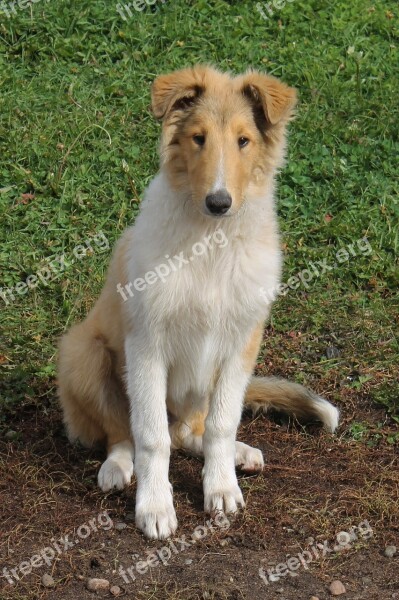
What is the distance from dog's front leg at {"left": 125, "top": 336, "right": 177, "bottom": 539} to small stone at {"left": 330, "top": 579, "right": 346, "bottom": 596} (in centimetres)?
85

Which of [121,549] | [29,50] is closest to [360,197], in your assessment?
[29,50]

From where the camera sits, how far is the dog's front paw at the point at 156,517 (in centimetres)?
479

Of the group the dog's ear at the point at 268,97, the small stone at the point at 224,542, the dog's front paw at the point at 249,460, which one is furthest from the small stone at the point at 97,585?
the dog's ear at the point at 268,97

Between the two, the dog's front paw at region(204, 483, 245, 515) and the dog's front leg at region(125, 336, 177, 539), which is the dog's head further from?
the dog's front paw at region(204, 483, 245, 515)

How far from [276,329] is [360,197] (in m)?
1.54

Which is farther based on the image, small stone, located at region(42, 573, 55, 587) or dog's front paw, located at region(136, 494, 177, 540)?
dog's front paw, located at region(136, 494, 177, 540)

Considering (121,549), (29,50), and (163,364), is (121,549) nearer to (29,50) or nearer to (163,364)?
(163,364)

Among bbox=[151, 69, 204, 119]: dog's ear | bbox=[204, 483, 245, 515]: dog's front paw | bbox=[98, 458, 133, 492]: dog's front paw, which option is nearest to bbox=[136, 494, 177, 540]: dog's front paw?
bbox=[204, 483, 245, 515]: dog's front paw

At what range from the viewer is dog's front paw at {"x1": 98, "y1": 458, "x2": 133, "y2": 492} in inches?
203

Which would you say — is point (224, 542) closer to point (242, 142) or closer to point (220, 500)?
point (220, 500)

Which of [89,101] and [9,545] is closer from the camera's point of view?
[9,545]

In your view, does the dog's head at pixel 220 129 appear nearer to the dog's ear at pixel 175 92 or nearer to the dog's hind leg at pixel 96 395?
the dog's ear at pixel 175 92

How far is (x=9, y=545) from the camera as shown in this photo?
4746mm

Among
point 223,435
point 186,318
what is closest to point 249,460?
point 223,435
